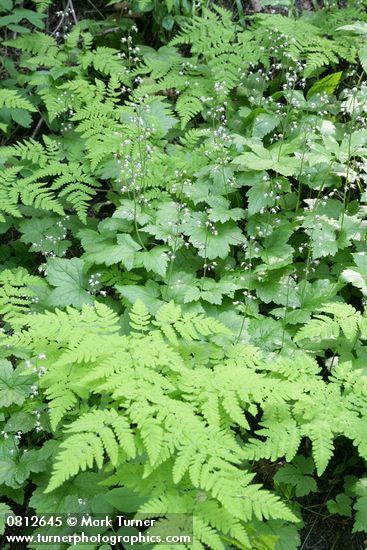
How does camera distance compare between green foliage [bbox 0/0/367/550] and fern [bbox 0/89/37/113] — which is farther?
fern [bbox 0/89/37/113]

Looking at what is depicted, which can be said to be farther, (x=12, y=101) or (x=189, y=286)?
(x=12, y=101)

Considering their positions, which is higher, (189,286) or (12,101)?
(12,101)

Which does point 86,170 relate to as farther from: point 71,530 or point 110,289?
point 71,530

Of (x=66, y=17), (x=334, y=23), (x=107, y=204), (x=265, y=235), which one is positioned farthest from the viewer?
(x=66, y=17)

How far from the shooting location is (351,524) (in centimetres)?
338

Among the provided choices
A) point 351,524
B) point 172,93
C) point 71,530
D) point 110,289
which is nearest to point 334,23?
point 172,93

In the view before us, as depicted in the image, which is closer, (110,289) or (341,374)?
(341,374)

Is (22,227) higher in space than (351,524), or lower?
higher

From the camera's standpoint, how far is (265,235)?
432cm

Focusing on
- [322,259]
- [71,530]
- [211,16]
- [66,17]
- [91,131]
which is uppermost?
[211,16]

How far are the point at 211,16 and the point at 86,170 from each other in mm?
2147

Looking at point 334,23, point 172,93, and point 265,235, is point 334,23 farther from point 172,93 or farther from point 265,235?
point 265,235

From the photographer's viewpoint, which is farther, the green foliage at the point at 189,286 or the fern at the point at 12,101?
the fern at the point at 12,101

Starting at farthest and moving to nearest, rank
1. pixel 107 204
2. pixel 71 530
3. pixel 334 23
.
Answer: pixel 334 23 < pixel 107 204 < pixel 71 530
